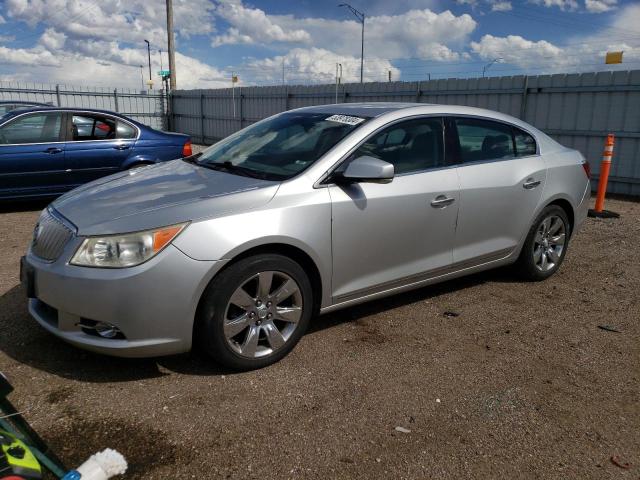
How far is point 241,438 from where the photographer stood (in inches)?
102

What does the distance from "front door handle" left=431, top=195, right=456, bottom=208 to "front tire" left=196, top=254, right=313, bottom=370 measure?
115 centimetres

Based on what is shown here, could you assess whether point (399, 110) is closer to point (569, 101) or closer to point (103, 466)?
point (103, 466)

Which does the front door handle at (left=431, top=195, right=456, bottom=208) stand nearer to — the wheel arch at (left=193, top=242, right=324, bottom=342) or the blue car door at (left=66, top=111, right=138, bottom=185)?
the wheel arch at (left=193, top=242, right=324, bottom=342)

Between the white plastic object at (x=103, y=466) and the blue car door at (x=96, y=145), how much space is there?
6052 mm

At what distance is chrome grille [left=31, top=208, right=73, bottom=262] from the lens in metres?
2.97

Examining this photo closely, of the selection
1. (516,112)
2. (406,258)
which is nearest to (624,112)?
(516,112)

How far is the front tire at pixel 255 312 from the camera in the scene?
9.68 ft

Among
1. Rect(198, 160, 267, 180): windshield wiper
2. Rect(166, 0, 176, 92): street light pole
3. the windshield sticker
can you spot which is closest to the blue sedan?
Rect(198, 160, 267, 180): windshield wiper

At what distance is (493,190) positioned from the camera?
4.21m

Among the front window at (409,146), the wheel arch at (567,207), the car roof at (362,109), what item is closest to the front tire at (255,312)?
the front window at (409,146)

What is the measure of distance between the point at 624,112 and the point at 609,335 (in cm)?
727

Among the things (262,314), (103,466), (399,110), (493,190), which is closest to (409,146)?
(399,110)

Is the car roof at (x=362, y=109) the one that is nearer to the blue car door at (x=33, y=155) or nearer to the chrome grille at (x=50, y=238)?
the chrome grille at (x=50, y=238)

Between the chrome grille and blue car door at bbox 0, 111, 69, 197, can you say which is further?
blue car door at bbox 0, 111, 69, 197
